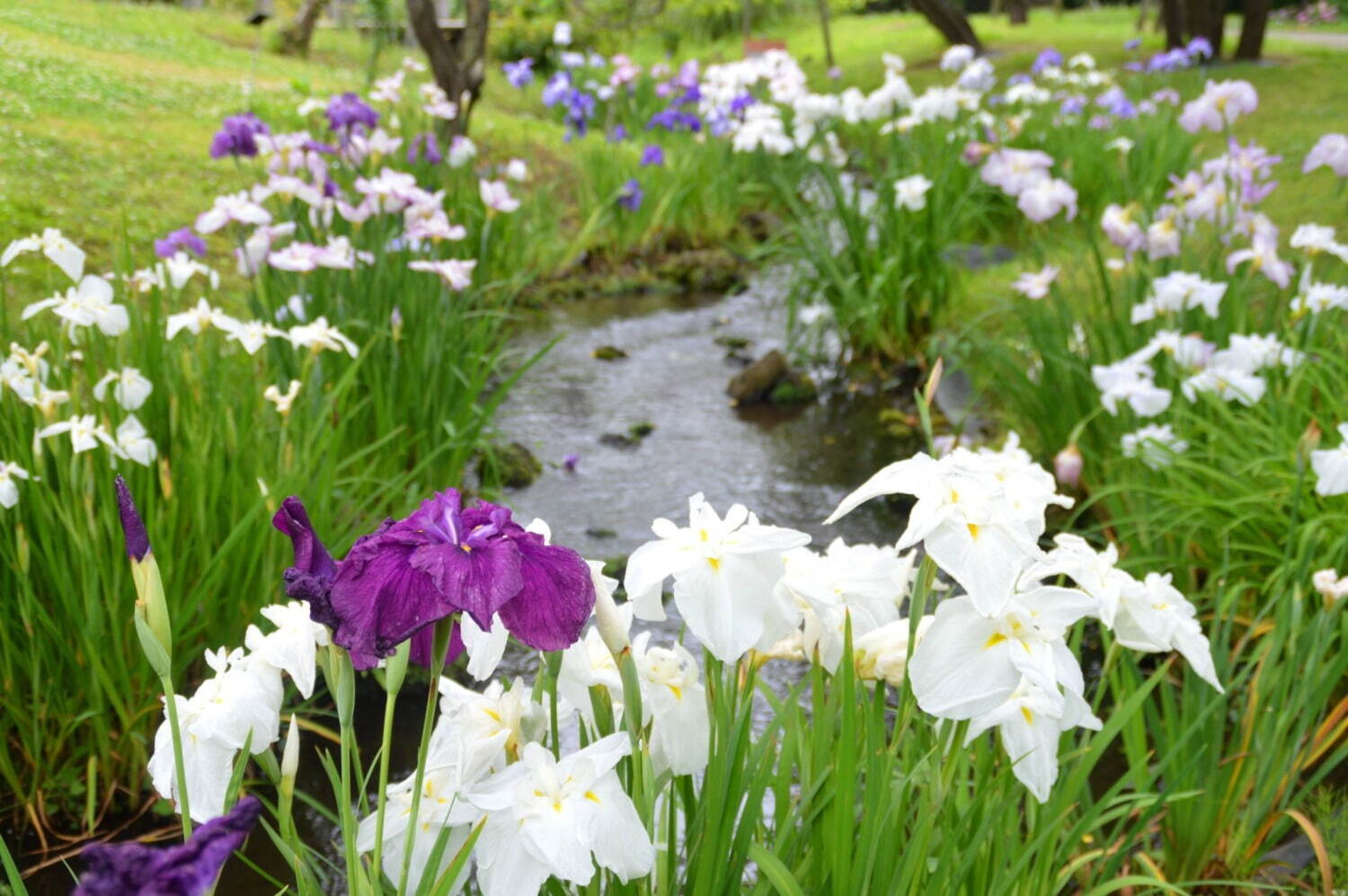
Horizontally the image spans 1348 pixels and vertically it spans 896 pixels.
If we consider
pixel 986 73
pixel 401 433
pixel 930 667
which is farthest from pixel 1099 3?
pixel 930 667

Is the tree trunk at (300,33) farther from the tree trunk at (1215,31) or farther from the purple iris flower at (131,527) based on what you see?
the purple iris flower at (131,527)

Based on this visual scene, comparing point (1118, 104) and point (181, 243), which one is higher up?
point (1118, 104)

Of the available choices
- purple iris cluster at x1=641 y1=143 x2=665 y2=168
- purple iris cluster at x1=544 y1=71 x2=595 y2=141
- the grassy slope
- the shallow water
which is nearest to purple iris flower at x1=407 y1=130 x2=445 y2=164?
the shallow water

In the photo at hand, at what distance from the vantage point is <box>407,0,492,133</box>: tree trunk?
230 inches

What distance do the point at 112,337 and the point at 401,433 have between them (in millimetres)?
918

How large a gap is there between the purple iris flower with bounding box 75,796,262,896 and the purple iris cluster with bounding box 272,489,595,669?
276mm

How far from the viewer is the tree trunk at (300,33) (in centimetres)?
1198

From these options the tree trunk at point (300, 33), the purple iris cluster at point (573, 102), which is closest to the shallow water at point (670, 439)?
the purple iris cluster at point (573, 102)

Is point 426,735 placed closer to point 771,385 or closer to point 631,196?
point 771,385

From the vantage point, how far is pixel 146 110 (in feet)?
21.5

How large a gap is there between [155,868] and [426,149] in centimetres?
452

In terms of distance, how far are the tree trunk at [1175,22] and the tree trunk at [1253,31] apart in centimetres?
75

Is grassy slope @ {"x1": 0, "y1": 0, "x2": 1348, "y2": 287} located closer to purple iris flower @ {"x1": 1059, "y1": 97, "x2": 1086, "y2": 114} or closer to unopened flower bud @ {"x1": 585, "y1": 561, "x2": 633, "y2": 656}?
purple iris flower @ {"x1": 1059, "y1": 97, "x2": 1086, "y2": 114}

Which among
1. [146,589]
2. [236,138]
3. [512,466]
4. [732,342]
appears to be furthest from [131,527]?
[732,342]
